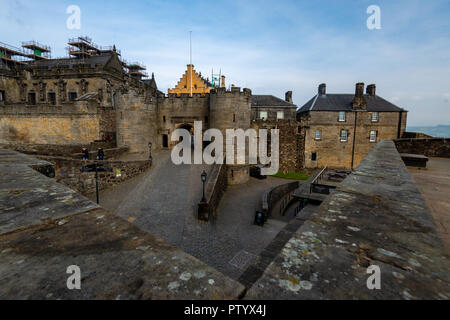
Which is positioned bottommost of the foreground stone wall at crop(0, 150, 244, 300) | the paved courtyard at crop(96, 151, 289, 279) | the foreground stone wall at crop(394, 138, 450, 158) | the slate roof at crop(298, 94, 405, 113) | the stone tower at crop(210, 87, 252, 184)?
the paved courtyard at crop(96, 151, 289, 279)

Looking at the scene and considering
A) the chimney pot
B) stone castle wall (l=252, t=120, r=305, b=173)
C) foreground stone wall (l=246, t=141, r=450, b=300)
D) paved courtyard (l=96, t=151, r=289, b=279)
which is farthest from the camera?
the chimney pot

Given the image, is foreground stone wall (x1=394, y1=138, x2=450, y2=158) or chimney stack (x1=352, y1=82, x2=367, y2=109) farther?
chimney stack (x1=352, y1=82, x2=367, y2=109)

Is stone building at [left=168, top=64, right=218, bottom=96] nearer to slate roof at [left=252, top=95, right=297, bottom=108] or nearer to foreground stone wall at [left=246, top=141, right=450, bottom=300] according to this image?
slate roof at [left=252, top=95, right=297, bottom=108]

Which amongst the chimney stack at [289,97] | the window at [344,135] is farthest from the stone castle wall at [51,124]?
the window at [344,135]

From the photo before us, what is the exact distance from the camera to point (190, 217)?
34.3 ft

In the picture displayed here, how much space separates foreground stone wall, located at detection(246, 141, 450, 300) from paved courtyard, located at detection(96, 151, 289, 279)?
228 inches

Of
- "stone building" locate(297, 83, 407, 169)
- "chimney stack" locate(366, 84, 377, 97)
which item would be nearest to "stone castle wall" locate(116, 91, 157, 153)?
"stone building" locate(297, 83, 407, 169)

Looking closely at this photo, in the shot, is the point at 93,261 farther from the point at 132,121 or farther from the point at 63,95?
the point at 63,95

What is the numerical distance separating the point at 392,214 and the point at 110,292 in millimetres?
2546

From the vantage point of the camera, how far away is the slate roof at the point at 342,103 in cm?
2986

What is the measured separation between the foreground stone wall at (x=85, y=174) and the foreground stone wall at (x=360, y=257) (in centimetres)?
1430

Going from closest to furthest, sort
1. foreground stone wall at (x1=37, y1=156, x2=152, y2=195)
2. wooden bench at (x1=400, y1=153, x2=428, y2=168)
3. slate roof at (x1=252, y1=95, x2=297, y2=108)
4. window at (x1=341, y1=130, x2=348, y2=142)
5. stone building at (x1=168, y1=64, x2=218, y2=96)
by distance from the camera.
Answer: wooden bench at (x1=400, y1=153, x2=428, y2=168), foreground stone wall at (x1=37, y1=156, x2=152, y2=195), window at (x1=341, y1=130, x2=348, y2=142), slate roof at (x1=252, y1=95, x2=297, y2=108), stone building at (x1=168, y1=64, x2=218, y2=96)

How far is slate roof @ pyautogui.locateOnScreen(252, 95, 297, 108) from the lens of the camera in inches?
1328

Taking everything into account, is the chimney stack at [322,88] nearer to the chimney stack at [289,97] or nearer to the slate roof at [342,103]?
the slate roof at [342,103]
